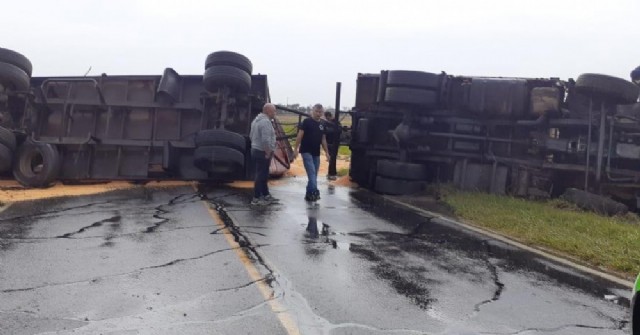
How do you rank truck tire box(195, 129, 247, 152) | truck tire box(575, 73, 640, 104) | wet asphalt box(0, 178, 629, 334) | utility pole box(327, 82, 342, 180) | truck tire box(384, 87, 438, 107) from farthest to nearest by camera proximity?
utility pole box(327, 82, 342, 180) < truck tire box(384, 87, 438, 107) < truck tire box(195, 129, 247, 152) < truck tire box(575, 73, 640, 104) < wet asphalt box(0, 178, 629, 334)

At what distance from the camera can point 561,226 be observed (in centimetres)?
764

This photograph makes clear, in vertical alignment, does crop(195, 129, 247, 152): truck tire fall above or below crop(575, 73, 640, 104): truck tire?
below

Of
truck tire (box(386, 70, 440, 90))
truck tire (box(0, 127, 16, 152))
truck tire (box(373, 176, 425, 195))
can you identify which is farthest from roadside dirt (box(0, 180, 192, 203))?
truck tire (box(386, 70, 440, 90))

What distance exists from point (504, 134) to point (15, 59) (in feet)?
36.4

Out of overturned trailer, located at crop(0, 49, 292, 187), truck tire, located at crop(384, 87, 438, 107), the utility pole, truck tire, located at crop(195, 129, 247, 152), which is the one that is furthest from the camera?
the utility pole

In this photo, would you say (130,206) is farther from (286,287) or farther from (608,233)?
(608,233)

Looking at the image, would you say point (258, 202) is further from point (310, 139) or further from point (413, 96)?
point (413, 96)

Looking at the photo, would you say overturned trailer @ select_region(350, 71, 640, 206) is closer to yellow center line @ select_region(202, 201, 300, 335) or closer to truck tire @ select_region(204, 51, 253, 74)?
truck tire @ select_region(204, 51, 253, 74)

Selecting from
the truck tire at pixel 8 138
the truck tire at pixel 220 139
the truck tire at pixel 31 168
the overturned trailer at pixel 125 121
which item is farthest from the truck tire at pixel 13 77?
the truck tire at pixel 220 139

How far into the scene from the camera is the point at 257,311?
3.88m

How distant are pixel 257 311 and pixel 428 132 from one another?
855cm

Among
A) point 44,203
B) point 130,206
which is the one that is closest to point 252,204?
point 130,206

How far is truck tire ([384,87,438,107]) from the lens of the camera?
11.2m

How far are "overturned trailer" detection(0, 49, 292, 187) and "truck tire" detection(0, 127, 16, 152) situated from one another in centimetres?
2
